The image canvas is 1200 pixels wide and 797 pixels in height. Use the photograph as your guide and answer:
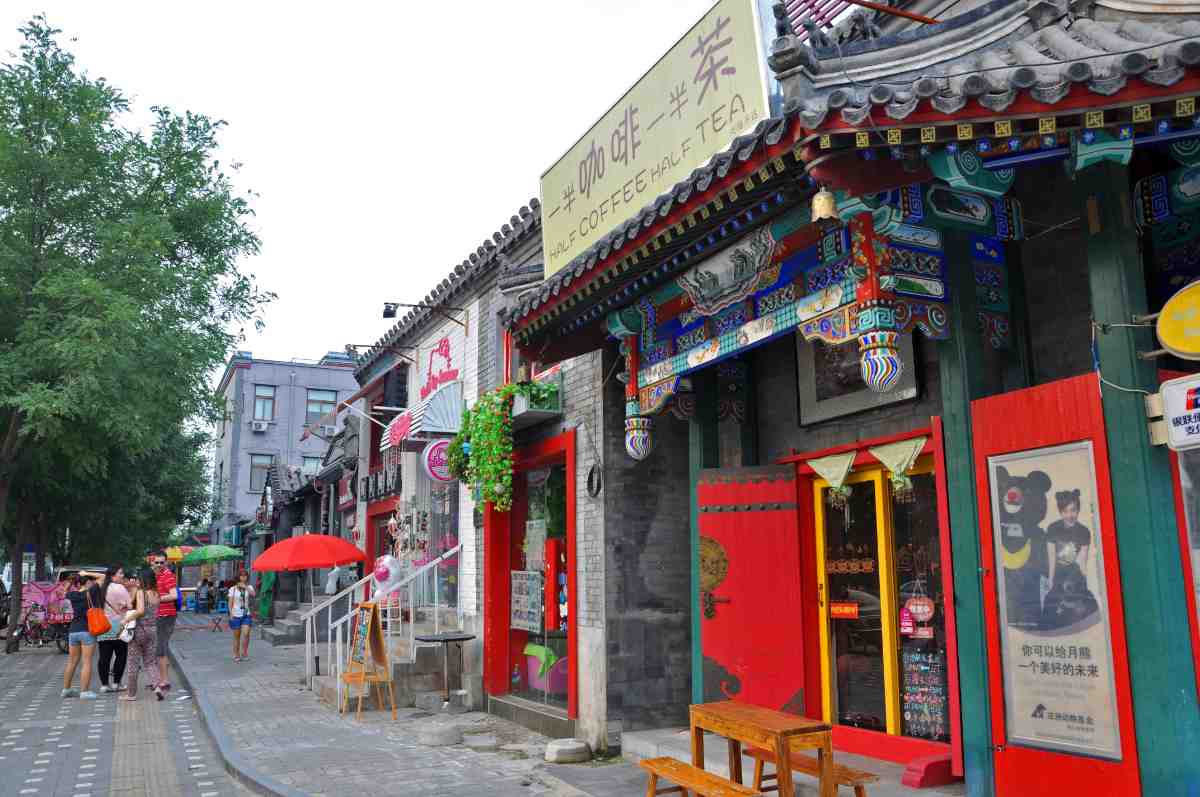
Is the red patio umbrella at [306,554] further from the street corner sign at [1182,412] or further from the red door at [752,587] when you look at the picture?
the street corner sign at [1182,412]

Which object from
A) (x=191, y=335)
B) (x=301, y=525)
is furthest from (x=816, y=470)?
(x=301, y=525)

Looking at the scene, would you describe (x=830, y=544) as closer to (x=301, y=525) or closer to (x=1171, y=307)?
(x=1171, y=307)

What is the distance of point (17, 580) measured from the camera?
21.9m

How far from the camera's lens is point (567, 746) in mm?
8328

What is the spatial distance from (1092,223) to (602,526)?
534cm

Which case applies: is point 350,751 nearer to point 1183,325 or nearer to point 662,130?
point 662,130

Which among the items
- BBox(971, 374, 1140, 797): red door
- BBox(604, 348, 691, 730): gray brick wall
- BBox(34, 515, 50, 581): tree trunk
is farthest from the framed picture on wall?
BBox(34, 515, 50, 581): tree trunk

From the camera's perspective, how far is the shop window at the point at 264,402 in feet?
144

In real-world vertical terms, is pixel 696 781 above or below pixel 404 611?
below

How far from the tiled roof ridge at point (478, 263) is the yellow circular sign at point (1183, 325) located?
873 centimetres

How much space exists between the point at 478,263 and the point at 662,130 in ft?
23.3

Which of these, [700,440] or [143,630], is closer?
[700,440]

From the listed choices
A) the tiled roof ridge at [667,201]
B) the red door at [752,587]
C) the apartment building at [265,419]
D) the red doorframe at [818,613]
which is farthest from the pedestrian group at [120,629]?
the apartment building at [265,419]

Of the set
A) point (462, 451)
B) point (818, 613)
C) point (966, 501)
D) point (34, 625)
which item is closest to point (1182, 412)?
point (966, 501)
